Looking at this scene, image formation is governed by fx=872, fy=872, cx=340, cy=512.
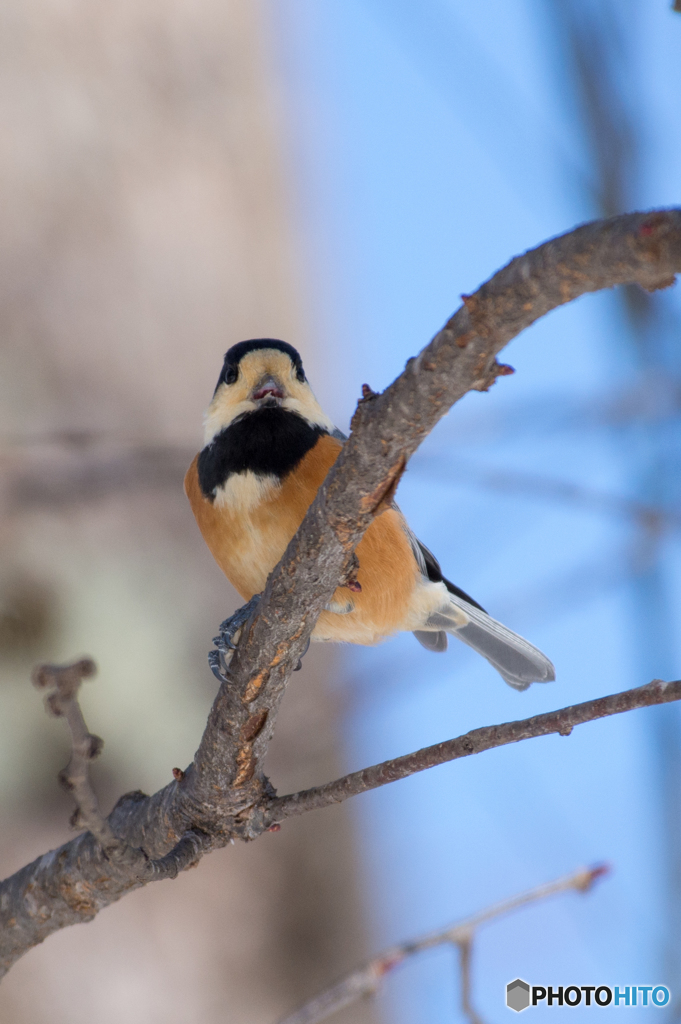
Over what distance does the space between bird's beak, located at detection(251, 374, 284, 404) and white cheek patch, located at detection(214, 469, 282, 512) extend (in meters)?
0.27

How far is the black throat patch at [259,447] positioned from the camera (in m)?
2.35

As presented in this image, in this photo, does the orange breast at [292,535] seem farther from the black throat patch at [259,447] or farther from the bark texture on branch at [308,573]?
the bark texture on branch at [308,573]

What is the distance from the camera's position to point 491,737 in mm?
1407

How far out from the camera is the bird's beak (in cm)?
252

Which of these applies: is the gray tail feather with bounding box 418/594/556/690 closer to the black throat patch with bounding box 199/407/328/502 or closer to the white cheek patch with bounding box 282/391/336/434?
the white cheek patch with bounding box 282/391/336/434

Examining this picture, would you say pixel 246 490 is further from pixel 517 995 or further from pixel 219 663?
pixel 517 995

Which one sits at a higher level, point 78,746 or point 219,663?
point 219,663

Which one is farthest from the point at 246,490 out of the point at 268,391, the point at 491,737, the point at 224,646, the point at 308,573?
the point at 491,737

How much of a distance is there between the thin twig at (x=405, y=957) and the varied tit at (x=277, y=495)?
2.85ft

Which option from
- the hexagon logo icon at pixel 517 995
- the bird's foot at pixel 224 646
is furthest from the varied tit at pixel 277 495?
the hexagon logo icon at pixel 517 995

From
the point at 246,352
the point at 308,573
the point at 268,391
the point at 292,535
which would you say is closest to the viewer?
the point at 308,573

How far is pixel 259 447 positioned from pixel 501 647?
1.26 m

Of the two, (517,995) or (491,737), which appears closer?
(491,737)

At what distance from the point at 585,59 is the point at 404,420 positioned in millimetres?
1399
